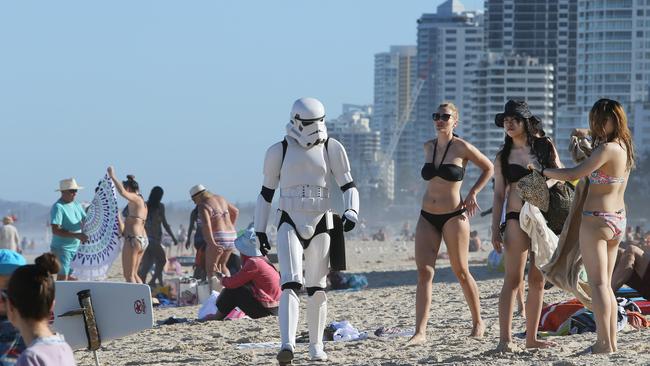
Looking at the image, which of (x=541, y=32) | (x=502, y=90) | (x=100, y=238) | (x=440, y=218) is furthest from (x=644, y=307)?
(x=541, y=32)

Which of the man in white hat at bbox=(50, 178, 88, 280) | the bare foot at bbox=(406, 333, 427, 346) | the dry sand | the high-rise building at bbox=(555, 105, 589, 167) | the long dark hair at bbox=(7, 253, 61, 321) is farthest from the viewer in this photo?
the high-rise building at bbox=(555, 105, 589, 167)

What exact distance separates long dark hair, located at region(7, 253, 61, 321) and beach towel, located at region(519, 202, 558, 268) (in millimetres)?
3656

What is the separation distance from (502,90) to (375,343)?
16973cm

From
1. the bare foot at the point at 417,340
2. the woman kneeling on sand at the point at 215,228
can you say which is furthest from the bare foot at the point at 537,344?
the woman kneeling on sand at the point at 215,228

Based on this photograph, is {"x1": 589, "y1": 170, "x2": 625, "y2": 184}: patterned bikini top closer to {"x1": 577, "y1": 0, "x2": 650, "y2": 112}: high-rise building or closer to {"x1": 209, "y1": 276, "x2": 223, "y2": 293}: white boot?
{"x1": 209, "y1": 276, "x2": 223, "y2": 293}: white boot

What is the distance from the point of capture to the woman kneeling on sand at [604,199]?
7230 millimetres

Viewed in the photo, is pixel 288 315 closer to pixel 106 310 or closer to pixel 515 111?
pixel 106 310

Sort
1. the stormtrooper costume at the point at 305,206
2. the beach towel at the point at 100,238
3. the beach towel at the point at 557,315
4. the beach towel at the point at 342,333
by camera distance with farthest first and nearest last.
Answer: the beach towel at the point at 100,238 → the beach towel at the point at 342,333 → the beach towel at the point at 557,315 → the stormtrooper costume at the point at 305,206

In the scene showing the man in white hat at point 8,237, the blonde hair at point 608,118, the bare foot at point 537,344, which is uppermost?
the blonde hair at point 608,118

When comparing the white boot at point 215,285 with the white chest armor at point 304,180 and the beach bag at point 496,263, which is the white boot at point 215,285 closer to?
the beach bag at point 496,263

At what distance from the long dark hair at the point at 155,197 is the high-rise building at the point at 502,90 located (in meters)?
160

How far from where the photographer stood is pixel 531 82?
183 m

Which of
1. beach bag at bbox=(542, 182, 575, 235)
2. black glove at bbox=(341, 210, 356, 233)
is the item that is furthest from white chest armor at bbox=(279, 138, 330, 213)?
beach bag at bbox=(542, 182, 575, 235)

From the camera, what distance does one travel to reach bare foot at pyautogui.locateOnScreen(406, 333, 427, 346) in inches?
342
